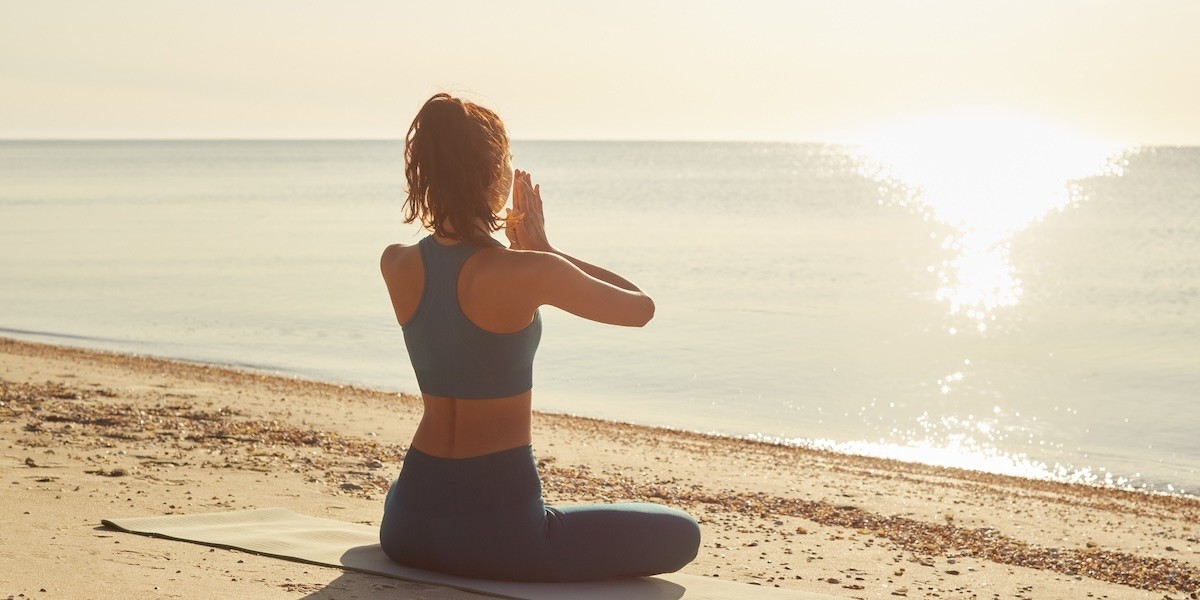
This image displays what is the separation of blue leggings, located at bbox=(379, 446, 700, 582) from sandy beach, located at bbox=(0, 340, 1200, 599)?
0.18 metres

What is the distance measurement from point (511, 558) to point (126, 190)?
89.6m

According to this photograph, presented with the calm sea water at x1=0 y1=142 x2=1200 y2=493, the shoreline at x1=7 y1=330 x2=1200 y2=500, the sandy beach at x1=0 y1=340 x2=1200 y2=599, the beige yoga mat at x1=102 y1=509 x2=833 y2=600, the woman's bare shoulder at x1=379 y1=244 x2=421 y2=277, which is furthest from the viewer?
the calm sea water at x1=0 y1=142 x2=1200 y2=493

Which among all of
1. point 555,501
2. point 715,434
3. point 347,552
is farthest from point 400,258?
point 715,434

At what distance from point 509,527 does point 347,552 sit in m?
0.91

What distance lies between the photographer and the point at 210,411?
33.4 feet

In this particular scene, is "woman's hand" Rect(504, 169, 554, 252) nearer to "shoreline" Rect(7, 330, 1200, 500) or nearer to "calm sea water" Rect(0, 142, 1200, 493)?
"shoreline" Rect(7, 330, 1200, 500)

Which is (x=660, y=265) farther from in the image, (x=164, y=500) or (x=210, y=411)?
(x=164, y=500)

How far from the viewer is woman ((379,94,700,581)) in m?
3.98

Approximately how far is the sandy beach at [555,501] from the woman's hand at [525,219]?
4.16 feet

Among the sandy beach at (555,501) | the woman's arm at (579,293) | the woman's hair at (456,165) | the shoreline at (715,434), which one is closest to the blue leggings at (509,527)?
the sandy beach at (555,501)

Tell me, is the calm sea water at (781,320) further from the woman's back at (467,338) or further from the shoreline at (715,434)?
the woman's back at (467,338)

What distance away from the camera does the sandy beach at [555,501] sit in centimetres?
471

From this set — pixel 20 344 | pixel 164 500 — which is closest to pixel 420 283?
pixel 164 500

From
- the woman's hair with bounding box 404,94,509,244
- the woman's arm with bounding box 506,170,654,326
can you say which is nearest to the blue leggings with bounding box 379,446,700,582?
the woman's arm with bounding box 506,170,654,326
